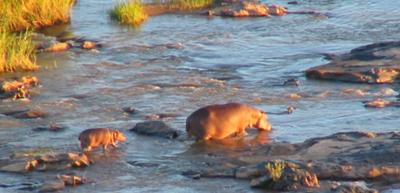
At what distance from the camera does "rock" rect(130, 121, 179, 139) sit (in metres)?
12.0

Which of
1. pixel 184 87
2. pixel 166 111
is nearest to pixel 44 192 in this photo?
pixel 166 111

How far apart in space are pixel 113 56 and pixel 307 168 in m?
7.77

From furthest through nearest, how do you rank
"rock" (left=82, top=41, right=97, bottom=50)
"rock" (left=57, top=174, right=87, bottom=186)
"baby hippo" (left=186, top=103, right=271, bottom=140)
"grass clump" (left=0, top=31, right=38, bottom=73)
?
"rock" (left=82, top=41, right=97, bottom=50), "grass clump" (left=0, top=31, right=38, bottom=73), "baby hippo" (left=186, top=103, right=271, bottom=140), "rock" (left=57, top=174, right=87, bottom=186)

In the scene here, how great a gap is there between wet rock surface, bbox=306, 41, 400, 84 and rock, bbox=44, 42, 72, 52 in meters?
4.27

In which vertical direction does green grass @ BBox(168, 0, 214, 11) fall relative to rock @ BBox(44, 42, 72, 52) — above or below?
below

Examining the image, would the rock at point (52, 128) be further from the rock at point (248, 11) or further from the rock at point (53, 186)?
the rock at point (248, 11)

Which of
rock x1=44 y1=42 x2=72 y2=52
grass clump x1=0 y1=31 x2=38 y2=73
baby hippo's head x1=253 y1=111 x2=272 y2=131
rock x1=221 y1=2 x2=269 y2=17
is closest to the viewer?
baby hippo's head x1=253 y1=111 x2=272 y2=131

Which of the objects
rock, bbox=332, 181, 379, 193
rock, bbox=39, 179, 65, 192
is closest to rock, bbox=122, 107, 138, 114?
rock, bbox=39, 179, 65, 192

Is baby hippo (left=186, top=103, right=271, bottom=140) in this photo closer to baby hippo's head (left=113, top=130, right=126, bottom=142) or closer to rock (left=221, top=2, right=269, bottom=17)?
baby hippo's head (left=113, top=130, right=126, bottom=142)

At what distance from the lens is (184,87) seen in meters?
15.1

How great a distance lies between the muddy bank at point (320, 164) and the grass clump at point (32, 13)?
8311 millimetres

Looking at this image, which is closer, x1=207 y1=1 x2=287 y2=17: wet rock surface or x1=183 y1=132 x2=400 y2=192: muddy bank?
x1=183 y1=132 x2=400 y2=192: muddy bank

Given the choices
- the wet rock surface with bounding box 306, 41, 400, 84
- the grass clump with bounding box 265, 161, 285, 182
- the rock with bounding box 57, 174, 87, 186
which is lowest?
the wet rock surface with bounding box 306, 41, 400, 84

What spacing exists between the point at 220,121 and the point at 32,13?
29.7 ft
